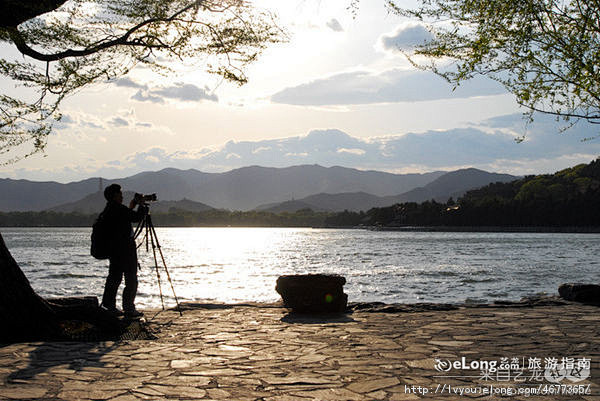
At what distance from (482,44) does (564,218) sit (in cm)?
16707

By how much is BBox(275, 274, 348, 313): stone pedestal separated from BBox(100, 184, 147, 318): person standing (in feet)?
10.4

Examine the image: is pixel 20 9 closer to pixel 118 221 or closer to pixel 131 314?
pixel 118 221

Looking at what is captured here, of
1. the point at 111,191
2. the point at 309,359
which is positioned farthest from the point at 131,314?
the point at 309,359

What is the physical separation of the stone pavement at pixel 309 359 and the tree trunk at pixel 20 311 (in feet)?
1.94

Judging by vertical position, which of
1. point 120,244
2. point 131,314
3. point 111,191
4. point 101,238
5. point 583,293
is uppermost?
point 111,191

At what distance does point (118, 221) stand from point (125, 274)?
3.15 feet

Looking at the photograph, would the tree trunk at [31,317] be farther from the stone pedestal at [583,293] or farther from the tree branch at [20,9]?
the stone pedestal at [583,293]

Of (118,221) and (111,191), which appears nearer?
(118,221)

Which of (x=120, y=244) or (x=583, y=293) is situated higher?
(x=120, y=244)

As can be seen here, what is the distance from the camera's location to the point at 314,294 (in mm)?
10992

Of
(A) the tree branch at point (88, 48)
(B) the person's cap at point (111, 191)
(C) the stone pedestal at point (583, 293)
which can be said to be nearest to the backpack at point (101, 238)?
(B) the person's cap at point (111, 191)

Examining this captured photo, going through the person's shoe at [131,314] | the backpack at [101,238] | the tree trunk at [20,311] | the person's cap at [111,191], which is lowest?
the person's shoe at [131,314]

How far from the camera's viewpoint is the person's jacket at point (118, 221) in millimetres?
9195

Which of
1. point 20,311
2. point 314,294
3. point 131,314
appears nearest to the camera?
point 20,311
